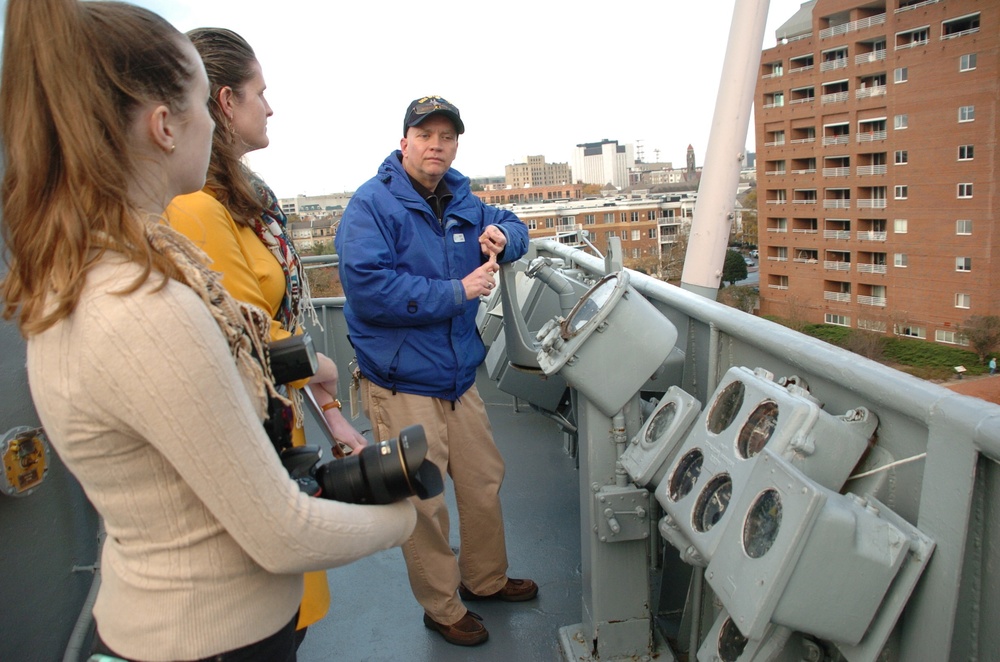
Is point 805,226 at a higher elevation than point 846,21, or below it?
below

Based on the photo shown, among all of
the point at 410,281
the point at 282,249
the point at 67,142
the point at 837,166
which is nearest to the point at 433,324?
the point at 410,281

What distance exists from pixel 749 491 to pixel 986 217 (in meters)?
4.54

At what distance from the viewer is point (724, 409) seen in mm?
1683

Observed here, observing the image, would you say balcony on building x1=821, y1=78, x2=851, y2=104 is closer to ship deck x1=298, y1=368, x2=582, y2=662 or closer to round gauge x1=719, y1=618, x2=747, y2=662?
ship deck x1=298, y1=368, x2=582, y2=662

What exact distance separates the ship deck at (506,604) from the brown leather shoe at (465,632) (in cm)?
2

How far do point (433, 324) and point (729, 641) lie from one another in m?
1.21

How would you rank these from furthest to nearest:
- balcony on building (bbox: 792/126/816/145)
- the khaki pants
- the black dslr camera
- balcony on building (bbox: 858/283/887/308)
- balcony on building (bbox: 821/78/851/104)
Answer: balcony on building (bbox: 792/126/816/145) < balcony on building (bbox: 821/78/851/104) < balcony on building (bbox: 858/283/887/308) < the khaki pants < the black dslr camera

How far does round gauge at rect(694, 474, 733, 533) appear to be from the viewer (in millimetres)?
1495

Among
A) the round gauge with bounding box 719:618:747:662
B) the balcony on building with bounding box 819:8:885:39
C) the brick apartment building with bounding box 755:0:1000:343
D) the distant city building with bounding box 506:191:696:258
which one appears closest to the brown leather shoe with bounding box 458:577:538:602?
the round gauge with bounding box 719:618:747:662

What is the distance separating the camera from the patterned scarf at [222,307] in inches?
32.3

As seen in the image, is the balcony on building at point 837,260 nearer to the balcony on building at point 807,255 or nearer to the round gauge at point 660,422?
the balcony on building at point 807,255

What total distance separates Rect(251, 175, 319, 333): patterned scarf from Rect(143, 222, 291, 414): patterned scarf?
0.68 m

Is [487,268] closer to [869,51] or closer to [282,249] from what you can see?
[282,249]

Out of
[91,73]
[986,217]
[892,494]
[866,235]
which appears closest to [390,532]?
[91,73]
